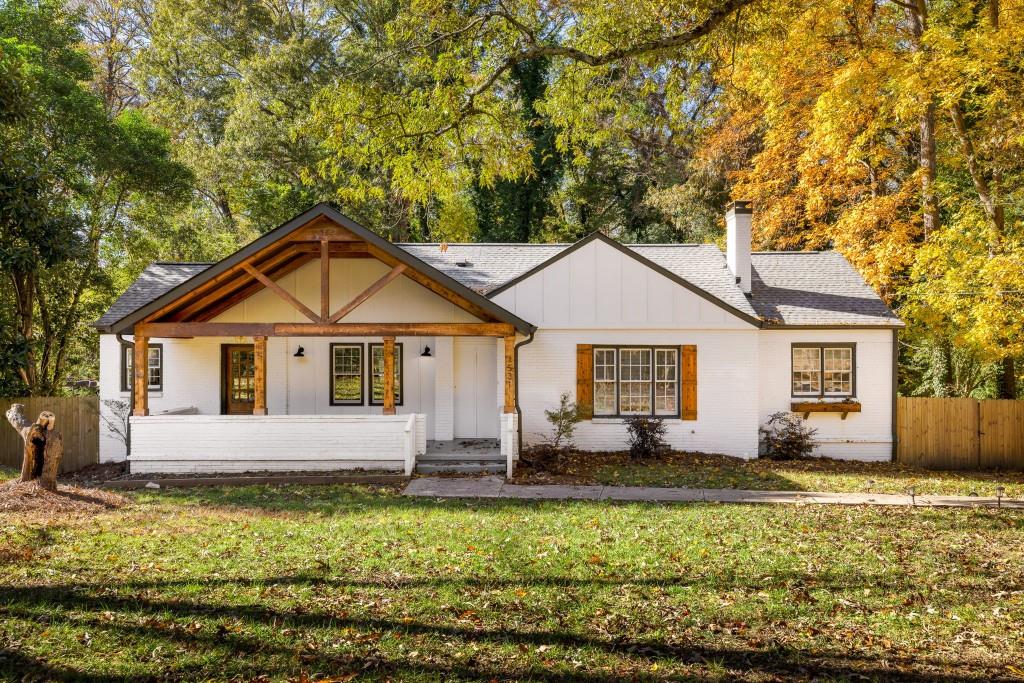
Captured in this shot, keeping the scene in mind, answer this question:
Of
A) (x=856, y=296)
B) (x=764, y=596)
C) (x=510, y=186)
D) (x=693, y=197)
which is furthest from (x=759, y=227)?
(x=764, y=596)

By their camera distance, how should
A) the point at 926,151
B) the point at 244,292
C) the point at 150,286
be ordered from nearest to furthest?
1. the point at 244,292
2. the point at 150,286
3. the point at 926,151

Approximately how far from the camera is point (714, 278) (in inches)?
640

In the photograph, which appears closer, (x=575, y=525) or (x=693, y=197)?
(x=575, y=525)

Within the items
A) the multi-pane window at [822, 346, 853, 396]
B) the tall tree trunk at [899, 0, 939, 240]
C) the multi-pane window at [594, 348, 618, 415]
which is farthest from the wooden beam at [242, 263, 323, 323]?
the tall tree trunk at [899, 0, 939, 240]

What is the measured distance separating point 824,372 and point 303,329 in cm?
1082

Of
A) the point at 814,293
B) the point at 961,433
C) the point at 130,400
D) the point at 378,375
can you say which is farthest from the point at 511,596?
the point at 961,433

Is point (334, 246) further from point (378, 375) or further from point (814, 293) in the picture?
point (814, 293)

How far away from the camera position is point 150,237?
23.8 meters

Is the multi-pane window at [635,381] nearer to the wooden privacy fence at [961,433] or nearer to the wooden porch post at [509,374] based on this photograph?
the wooden porch post at [509,374]

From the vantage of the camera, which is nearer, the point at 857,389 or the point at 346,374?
the point at 857,389

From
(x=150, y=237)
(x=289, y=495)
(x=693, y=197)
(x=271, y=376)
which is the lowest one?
(x=289, y=495)

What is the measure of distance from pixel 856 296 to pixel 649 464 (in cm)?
670

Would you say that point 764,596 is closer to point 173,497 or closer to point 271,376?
point 173,497

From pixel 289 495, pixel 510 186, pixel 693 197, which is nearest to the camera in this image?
pixel 289 495
